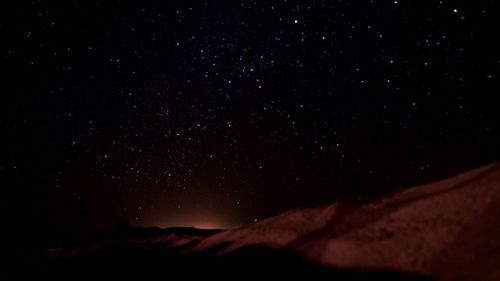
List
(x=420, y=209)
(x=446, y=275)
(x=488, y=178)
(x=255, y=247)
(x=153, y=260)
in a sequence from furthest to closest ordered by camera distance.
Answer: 1. (x=153, y=260)
2. (x=255, y=247)
3. (x=420, y=209)
4. (x=488, y=178)
5. (x=446, y=275)

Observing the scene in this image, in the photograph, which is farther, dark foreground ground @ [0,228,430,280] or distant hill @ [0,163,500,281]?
dark foreground ground @ [0,228,430,280]

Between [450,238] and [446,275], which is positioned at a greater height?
[450,238]

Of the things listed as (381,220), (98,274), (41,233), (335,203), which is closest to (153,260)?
(98,274)

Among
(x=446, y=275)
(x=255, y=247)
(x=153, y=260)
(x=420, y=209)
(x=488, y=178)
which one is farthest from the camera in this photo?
(x=153, y=260)

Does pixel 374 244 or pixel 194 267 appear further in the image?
pixel 194 267

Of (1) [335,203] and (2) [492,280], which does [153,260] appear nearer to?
(1) [335,203]

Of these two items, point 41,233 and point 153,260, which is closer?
point 153,260

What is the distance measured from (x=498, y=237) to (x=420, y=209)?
62 cm

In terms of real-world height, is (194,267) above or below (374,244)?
below

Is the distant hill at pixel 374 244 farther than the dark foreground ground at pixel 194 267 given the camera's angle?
No

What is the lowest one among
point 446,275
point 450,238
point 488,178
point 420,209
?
point 446,275

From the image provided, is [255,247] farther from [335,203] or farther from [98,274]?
[98,274]

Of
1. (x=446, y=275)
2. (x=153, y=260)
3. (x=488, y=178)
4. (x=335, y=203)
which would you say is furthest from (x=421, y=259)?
(x=153, y=260)

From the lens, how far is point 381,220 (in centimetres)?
254
